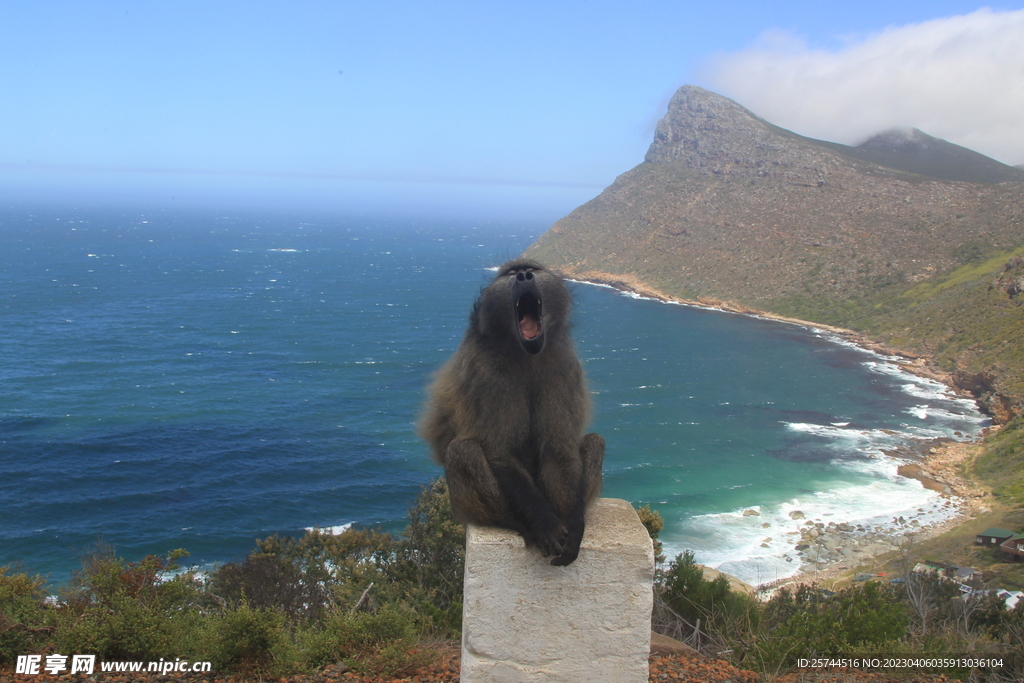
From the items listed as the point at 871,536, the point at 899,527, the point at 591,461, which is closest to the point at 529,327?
the point at 591,461

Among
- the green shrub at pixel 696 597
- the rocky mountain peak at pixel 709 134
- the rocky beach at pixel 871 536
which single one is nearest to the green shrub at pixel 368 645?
the green shrub at pixel 696 597

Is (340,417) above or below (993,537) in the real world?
below

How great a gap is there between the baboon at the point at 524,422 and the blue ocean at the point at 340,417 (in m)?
1.91

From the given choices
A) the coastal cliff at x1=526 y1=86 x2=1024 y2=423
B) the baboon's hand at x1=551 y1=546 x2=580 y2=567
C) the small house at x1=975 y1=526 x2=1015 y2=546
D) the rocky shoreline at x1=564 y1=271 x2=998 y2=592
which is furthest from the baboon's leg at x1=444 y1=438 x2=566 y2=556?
the coastal cliff at x1=526 y1=86 x2=1024 y2=423

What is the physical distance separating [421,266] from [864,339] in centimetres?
7438

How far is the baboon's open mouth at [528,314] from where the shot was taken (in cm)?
424

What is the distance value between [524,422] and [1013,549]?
2544 cm

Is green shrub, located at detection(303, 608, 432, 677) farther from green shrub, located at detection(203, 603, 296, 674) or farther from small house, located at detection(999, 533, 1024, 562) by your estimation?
small house, located at detection(999, 533, 1024, 562)

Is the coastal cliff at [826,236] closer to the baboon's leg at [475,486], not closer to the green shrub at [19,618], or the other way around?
the baboon's leg at [475,486]

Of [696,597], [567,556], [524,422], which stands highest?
[524,422]

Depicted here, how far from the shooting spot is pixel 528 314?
4301 millimetres

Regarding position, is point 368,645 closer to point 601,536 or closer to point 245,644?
point 245,644

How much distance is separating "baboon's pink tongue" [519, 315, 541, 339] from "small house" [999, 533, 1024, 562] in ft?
83.1

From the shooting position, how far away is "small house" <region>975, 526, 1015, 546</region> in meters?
24.4
